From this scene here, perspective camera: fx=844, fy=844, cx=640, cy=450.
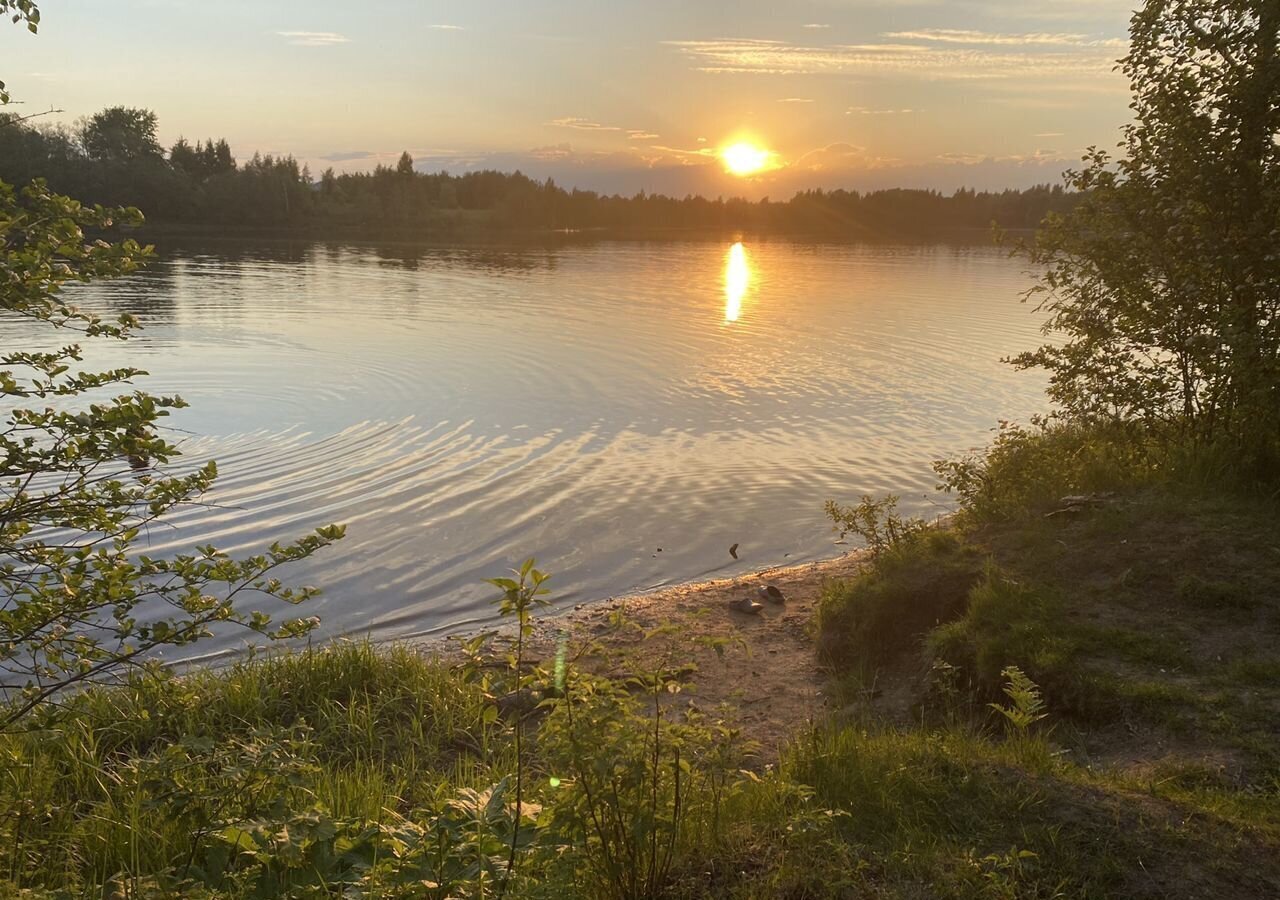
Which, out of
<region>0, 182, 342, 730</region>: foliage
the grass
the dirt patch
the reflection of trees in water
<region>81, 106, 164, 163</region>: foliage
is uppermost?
<region>81, 106, 164, 163</region>: foliage

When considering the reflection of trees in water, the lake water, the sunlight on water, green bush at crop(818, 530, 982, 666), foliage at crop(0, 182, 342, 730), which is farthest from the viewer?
the reflection of trees in water

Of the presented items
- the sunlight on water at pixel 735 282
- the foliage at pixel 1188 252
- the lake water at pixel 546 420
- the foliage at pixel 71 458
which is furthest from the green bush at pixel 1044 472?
the sunlight on water at pixel 735 282

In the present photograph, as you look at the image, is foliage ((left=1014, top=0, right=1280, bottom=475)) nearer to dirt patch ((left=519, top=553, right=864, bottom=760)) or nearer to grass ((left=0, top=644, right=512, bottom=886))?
dirt patch ((left=519, top=553, right=864, bottom=760))

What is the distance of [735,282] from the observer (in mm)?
56375

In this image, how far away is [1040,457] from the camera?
10359 millimetres

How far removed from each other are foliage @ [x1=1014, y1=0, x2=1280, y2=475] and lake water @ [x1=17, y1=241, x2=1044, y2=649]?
496 cm

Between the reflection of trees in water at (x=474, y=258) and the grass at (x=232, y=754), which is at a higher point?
the reflection of trees in water at (x=474, y=258)

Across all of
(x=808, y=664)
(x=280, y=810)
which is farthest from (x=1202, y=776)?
(x=280, y=810)

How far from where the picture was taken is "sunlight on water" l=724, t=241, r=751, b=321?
40916mm

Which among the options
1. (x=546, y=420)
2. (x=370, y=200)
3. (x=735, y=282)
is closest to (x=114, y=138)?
(x=370, y=200)

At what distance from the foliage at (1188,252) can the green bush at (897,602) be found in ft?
9.54

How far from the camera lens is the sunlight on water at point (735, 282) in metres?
40.9

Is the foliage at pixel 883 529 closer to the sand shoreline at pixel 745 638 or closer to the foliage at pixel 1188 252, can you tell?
the sand shoreline at pixel 745 638

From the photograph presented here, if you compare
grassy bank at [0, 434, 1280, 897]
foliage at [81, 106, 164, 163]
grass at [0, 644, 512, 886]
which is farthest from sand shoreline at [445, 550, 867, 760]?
foliage at [81, 106, 164, 163]
